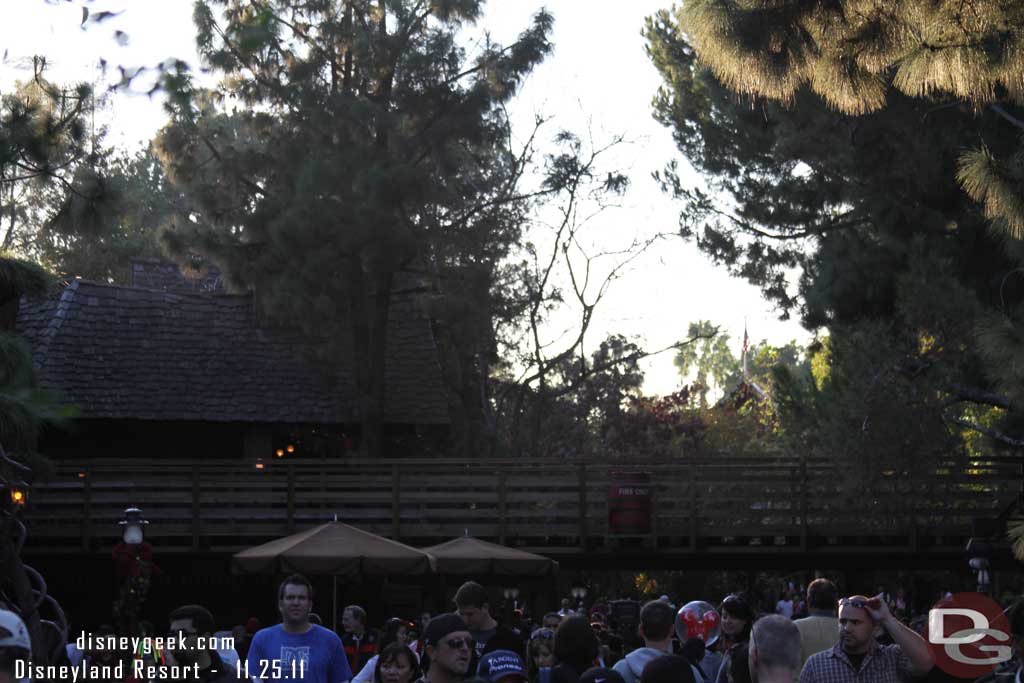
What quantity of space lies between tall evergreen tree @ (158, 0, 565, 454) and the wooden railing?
11.6ft

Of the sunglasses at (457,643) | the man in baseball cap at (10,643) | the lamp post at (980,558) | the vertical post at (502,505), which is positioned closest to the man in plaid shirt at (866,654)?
the sunglasses at (457,643)

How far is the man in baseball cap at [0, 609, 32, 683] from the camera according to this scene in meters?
4.13

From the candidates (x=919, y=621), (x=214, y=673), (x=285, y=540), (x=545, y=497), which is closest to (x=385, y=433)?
(x=545, y=497)

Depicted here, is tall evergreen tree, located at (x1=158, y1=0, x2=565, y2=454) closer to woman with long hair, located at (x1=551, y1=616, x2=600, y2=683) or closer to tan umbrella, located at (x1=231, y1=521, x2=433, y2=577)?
tan umbrella, located at (x1=231, y1=521, x2=433, y2=577)

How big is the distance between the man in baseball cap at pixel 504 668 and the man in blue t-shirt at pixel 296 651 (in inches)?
46.5

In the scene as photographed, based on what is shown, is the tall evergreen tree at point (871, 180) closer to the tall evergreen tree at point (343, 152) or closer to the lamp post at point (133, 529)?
the tall evergreen tree at point (343, 152)

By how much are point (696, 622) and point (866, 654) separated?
194cm

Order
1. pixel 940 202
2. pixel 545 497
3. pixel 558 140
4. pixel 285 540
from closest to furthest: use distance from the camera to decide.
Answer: pixel 285 540 < pixel 940 202 < pixel 545 497 < pixel 558 140

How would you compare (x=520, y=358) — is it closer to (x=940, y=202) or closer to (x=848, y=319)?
(x=848, y=319)

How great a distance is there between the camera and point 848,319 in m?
22.3

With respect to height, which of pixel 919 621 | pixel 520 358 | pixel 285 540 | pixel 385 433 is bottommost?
pixel 919 621

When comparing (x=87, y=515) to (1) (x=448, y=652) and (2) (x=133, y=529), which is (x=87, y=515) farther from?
(1) (x=448, y=652)

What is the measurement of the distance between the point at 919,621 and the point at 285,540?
25.6ft

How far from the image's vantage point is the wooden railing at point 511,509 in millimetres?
21219
